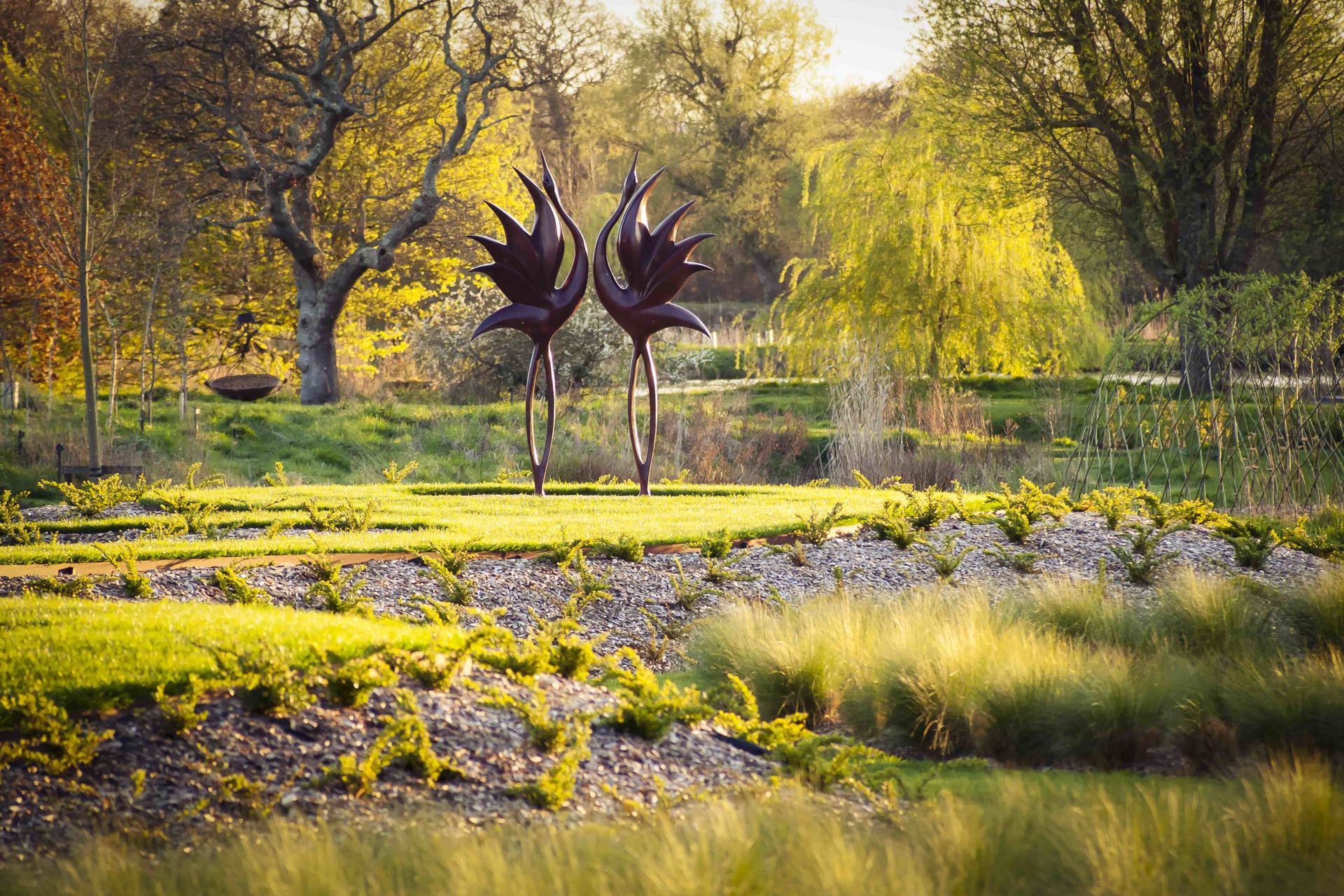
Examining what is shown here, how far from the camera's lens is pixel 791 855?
2.43 m

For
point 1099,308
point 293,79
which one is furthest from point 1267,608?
point 1099,308

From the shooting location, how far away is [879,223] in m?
17.6

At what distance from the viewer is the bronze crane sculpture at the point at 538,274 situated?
8.54 metres

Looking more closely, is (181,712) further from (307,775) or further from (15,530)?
(15,530)

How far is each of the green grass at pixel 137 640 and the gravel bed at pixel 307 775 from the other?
0.64 feet

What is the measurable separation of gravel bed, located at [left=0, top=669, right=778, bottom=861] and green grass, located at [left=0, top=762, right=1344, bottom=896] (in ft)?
0.42

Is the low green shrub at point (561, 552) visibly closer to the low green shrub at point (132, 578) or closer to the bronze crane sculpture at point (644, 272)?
the low green shrub at point (132, 578)

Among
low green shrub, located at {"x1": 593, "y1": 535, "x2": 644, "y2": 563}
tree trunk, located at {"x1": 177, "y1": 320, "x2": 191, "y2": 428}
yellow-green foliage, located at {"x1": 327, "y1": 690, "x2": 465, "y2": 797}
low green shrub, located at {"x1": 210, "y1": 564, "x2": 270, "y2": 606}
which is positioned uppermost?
tree trunk, located at {"x1": 177, "y1": 320, "x2": 191, "y2": 428}

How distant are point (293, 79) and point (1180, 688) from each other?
16.0 meters

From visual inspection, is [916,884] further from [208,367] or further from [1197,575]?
[208,367]

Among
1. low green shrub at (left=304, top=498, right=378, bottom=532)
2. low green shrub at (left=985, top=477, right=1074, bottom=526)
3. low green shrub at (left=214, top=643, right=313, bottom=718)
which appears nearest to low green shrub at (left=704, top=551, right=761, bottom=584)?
low green shrub at (left=985, top=477, right=1074, bottom=526)

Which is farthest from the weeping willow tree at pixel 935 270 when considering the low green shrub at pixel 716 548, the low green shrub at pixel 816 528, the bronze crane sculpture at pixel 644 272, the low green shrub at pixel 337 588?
the low green shrub at pixel 337 588

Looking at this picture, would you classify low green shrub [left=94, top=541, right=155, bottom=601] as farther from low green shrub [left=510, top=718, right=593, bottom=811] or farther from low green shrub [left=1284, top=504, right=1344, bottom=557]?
low green shrub [left=1284, top=504, right=1344, bottom=557]

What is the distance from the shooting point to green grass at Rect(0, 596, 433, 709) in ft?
10.5
